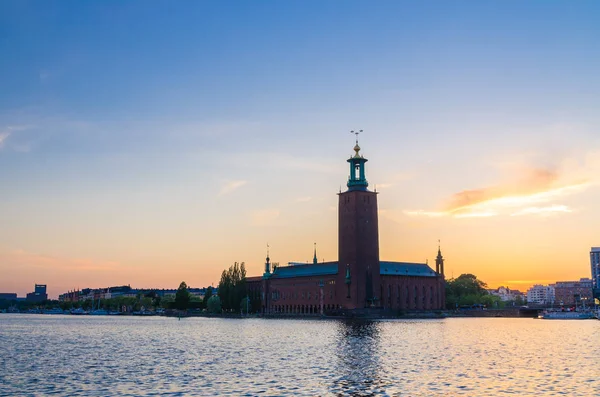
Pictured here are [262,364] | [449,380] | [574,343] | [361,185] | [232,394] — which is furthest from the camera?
[361,185]

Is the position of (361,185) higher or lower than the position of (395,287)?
higher

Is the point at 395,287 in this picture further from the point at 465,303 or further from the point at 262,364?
the point at 262,364

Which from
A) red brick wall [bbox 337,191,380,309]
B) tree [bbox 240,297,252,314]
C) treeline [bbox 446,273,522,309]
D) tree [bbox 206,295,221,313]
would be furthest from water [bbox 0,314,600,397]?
treeline [bbox 446,273,522,309]

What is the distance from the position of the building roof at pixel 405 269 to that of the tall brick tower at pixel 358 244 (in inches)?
474

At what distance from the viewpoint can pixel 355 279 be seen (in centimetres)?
13112

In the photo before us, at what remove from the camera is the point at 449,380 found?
3052 centimetres

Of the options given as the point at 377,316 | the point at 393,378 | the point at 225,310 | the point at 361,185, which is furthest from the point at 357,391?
the point at 225,310

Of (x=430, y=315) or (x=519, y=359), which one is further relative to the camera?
(x=430, y=315)

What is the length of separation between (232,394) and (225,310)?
132m

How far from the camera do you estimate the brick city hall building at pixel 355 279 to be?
132125 mm

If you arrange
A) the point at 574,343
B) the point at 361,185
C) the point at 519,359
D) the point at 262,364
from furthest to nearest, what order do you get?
the point at 361,185
the point at 574,343
the point at 519,359
the point at 262,364

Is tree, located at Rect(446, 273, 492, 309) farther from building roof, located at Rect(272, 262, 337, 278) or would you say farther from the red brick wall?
the red brick wall

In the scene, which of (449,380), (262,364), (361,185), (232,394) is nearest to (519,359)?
(449,380)

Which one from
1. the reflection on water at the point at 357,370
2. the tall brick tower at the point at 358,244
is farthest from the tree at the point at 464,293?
the reflection on water at the point at 357,370
